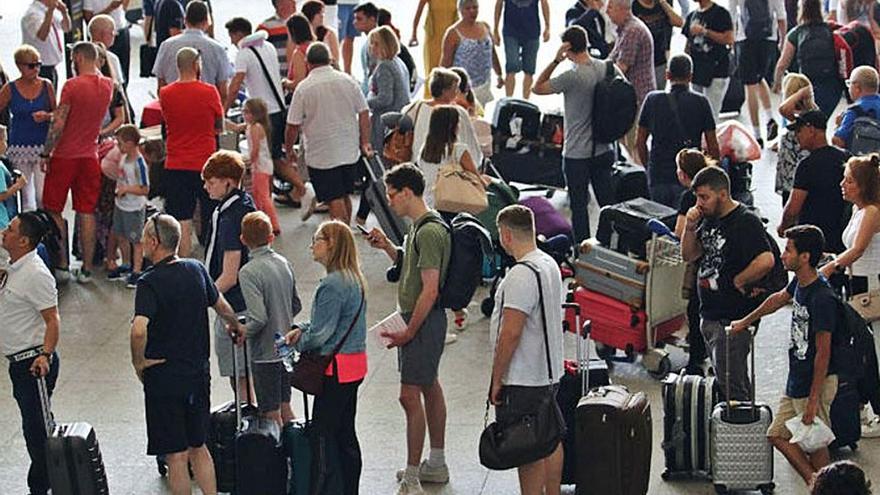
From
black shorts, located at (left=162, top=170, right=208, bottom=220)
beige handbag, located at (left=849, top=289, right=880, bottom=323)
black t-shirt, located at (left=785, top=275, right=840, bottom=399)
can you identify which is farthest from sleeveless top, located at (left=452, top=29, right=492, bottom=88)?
black t-shirt, located at (left=785, top=275, right=840, bottom=399)

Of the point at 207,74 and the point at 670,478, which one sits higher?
the point at 207,74

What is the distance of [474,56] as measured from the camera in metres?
15.8

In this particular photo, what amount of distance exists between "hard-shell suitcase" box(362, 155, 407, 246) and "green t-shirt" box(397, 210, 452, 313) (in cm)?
386

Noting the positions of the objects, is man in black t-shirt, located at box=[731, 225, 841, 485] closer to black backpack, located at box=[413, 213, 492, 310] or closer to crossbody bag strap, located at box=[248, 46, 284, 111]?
black backpack, located at box=[413, 213, 492, 310]

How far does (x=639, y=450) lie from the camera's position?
9039 mm

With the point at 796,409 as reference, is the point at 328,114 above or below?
above

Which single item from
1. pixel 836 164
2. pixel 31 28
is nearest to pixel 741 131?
pixel 836 164

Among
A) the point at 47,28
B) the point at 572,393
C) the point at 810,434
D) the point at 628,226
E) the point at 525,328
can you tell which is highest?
the point at 47,28

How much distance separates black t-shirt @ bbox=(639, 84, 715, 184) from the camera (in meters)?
12.3

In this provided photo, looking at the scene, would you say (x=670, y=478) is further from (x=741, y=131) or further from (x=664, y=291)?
(x=741, y=131)

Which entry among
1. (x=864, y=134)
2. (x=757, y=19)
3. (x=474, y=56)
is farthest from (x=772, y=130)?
(x=864, y=134)

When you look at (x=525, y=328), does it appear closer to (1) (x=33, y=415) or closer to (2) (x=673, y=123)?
(1) (x=33, y=415)

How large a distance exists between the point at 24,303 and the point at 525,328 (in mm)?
2589

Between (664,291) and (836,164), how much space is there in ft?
4.58
